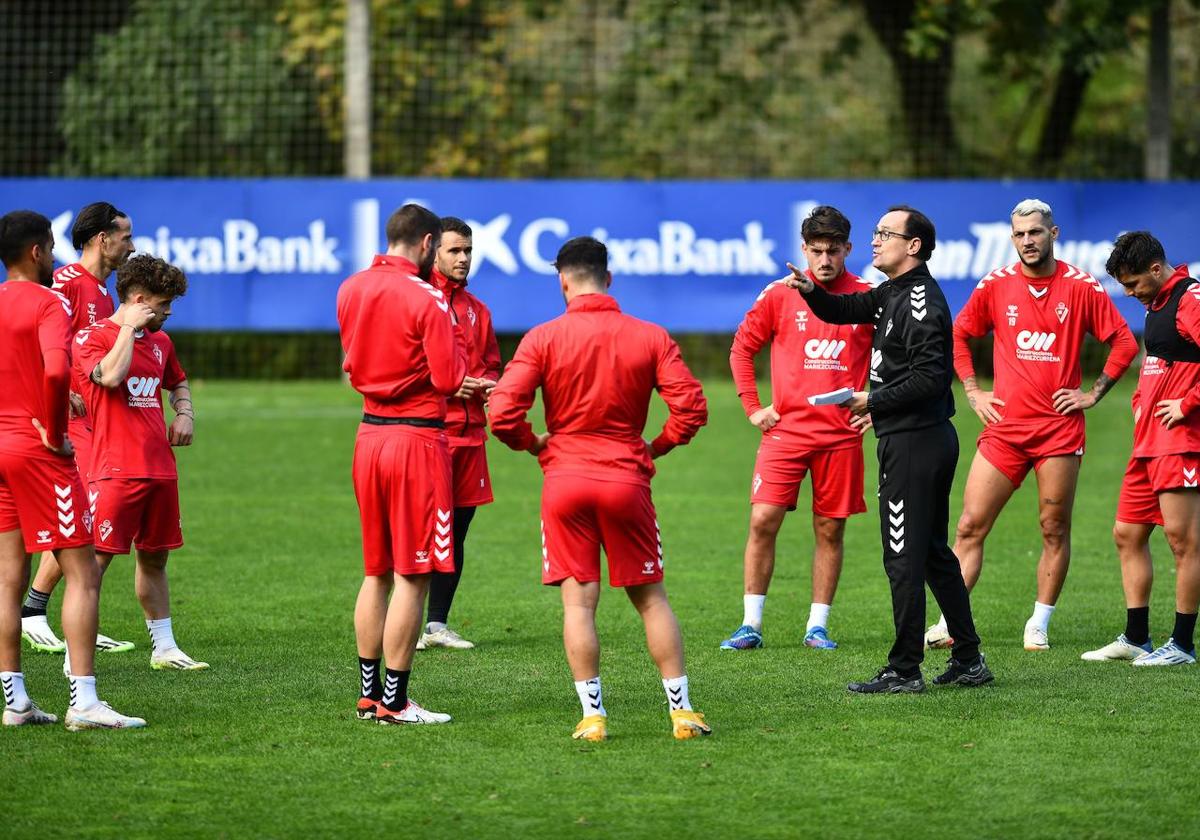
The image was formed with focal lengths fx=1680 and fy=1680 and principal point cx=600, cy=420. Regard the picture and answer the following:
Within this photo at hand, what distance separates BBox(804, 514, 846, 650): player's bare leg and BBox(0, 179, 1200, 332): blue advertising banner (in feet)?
38.8

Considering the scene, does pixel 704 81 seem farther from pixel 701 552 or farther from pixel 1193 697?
pixel 1193 697

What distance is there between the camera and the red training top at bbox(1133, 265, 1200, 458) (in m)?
7.92

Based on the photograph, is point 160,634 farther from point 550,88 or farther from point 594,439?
point 550,88

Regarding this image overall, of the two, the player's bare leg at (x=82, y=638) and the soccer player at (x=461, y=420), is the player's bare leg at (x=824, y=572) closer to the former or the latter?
the soccer player at (x=461, y=420)

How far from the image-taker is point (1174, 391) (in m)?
8.10

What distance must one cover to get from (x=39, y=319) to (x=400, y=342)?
1.40 m

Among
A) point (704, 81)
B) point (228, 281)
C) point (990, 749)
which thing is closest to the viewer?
point (990, 749)

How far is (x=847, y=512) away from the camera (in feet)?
28.2

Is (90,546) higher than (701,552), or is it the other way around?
(90,546)

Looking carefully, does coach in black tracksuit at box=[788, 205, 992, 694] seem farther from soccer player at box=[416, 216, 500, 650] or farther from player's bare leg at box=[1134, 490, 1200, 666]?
soccer player at box=[416, 216, 500, 650]

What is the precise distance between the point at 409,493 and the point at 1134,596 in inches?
149

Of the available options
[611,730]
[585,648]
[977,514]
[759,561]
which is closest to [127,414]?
[585,648]

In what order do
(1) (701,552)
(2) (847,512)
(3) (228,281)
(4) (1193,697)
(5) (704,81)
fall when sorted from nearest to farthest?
(4) (1193,697), (2) (847,512), (1) (701,552), (3) (228,281), (5) (704,81)

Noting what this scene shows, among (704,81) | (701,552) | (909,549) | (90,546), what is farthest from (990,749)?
(704,81)
